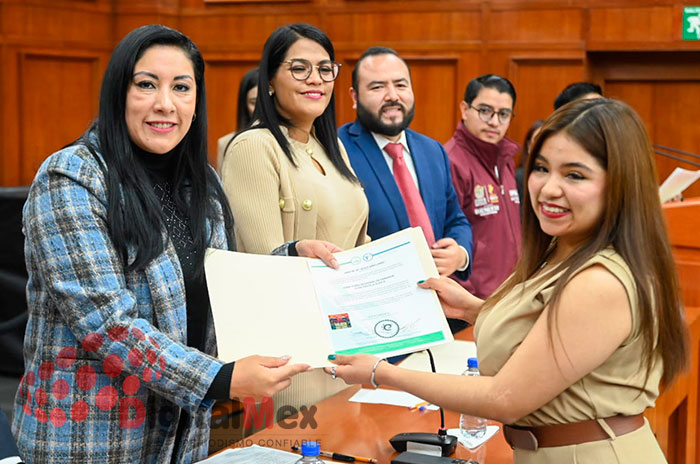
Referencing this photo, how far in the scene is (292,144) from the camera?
2.39m

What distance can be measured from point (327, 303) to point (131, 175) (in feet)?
1.77

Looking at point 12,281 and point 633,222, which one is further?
point 12,281

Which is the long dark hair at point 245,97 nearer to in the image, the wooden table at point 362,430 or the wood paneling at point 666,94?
the wooden table at point 362,430

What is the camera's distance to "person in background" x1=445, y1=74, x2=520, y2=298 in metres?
3.98

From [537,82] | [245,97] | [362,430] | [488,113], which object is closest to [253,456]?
[362,430]

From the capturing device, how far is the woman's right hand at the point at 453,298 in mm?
1873

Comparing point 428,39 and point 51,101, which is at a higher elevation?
point 428,39

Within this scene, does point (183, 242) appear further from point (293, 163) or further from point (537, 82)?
point (537, 82)

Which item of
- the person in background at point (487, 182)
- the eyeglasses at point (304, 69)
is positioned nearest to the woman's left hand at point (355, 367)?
the eyeglasses at point (304, 69)

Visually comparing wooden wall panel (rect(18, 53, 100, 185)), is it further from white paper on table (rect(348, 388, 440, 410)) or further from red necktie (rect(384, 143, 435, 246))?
white paper on table (rect(348, 388, 440, 410))

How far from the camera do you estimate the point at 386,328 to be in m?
1.81

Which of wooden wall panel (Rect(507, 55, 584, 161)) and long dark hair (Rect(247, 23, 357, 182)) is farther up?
wooden wall panel (Rect(507, 55, 584, 161))

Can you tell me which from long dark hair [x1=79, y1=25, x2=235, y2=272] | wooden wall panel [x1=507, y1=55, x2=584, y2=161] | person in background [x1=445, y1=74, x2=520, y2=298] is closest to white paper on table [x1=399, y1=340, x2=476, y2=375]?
long dark hair [x1=79, y1=25, x2=235, y2=272]

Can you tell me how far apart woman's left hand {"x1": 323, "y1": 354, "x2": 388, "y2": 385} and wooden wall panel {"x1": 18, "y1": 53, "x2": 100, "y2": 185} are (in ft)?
16.9
